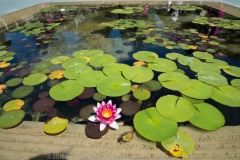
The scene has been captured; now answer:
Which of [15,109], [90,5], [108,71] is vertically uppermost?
[90,5]

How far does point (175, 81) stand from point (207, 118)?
51cm

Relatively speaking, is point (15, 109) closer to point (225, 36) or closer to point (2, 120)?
point (2, 120)

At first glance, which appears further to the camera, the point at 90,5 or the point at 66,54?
the point at 90,5

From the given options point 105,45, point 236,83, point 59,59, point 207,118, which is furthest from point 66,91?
point 236,83

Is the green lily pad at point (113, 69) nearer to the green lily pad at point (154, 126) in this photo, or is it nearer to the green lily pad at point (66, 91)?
the green lily pad at point (66, 91)

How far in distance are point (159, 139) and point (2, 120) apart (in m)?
1.21

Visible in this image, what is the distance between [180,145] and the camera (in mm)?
983

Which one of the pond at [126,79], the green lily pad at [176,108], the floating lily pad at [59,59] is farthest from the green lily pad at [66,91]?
the green lily pad at [176,108]

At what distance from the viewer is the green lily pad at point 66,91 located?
1.46 meters

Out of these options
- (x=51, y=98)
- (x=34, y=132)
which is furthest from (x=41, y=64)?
(x=34, y=132)

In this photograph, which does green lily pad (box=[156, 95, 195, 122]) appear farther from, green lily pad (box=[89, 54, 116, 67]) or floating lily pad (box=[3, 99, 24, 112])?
floating lily pad (box=[3, 99, 24, 112])

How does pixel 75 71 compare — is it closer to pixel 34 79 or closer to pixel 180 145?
pixel 34 79

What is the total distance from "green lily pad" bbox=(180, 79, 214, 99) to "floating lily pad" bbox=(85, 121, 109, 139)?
0.83 metres

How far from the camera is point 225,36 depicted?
9.76 ft
